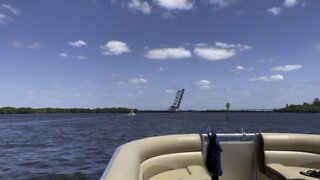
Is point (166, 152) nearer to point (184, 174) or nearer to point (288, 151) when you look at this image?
point (184, 174)

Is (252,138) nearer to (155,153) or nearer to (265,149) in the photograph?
(265,149)

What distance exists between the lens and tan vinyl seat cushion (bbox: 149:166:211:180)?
4.23m

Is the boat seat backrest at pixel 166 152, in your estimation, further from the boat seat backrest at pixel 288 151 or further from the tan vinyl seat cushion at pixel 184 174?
the boat seat backrest at pixel 288 151

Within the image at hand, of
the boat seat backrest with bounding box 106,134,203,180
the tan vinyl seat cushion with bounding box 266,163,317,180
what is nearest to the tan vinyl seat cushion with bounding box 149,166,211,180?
the boat seat backrest with bounding box 106,134,203,180

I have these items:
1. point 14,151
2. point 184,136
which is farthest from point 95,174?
point 14,151

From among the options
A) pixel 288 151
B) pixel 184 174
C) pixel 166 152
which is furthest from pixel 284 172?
pixel 166 152

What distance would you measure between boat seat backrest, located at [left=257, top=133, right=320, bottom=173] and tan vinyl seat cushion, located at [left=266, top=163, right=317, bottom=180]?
14 cm

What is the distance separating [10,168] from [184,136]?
31.0ft

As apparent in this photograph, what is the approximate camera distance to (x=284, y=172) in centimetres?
450

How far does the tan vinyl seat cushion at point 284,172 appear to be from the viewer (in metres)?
4.26

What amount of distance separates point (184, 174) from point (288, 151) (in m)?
1.52

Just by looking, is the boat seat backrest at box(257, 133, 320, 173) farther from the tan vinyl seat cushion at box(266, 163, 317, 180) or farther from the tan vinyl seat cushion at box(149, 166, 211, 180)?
the tan vinyl seat cushion at box(149, 166, 211, 180)

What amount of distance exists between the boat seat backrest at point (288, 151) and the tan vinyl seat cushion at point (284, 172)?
145mm

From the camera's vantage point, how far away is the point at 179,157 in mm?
4969
